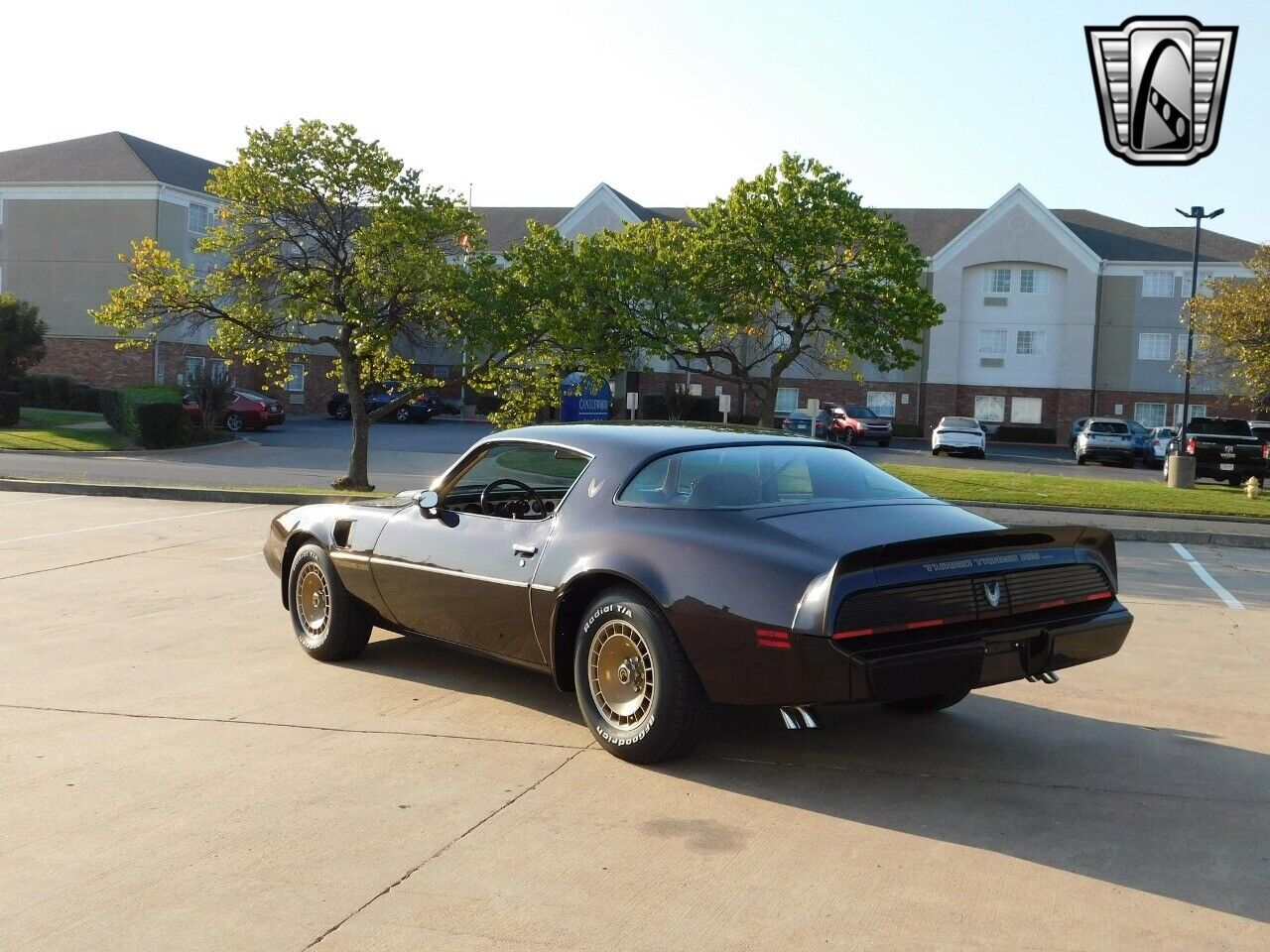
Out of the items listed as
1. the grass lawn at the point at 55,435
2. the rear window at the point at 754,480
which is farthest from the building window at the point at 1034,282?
the rear window at the point at 754,480

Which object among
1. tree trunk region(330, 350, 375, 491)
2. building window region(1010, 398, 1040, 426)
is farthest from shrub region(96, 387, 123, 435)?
building window region(1010, 398, 1040, 426)

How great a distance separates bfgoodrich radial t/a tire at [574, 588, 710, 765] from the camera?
5.30 metres

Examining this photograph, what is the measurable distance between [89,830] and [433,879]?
1.35 metres

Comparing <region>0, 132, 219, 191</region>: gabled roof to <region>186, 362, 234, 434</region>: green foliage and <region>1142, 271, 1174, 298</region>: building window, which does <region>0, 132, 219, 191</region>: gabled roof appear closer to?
<region>186, 362, 234, 434</region>: green foliage

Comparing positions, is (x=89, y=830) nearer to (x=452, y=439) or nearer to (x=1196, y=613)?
(x=1196, y=613)

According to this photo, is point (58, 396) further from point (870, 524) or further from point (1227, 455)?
point (870, 524)

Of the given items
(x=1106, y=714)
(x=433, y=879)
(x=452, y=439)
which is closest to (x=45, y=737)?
(x=433, y=879)

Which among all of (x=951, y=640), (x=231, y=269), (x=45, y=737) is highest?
(x=231, y=269)

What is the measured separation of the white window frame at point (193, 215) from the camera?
50812 millimetres

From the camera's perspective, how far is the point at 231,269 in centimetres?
2292

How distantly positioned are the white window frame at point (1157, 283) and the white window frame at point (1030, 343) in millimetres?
4895

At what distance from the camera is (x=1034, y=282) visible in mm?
59094

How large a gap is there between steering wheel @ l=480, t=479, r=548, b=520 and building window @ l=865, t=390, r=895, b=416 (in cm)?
5515

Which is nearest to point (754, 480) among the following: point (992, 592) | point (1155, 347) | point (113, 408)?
point (992, 592)
